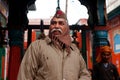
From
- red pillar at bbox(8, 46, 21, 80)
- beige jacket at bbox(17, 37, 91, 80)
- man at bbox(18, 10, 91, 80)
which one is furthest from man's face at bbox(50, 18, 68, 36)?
red pillar at bbox(8, 46, 21, 80)

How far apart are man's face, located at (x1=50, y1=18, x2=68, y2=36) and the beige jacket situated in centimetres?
11

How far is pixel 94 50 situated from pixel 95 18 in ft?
2.42

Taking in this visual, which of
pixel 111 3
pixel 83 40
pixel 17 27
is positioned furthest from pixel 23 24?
pixel 111 3

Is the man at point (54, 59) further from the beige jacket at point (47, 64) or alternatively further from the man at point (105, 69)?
the man at point (105, 69)

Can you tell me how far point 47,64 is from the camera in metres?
2.64

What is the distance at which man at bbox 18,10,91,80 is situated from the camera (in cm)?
262

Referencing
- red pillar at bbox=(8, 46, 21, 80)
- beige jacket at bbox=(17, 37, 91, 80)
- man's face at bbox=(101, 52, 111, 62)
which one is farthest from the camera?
Result: red pillar at bbox=(8, 46, 21, 80)

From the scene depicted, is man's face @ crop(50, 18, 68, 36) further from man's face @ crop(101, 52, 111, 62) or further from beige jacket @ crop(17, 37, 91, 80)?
man's face @ crop(101, 52, 111, 62)

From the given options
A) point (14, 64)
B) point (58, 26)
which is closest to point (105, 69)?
point (58, 26)

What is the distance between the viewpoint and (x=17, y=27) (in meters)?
5.93

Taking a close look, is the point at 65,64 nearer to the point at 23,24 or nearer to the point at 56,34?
the point at 56,34

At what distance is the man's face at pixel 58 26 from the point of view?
276 cm

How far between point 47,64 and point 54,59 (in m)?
0.08

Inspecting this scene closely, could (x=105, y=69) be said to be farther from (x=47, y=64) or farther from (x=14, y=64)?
(x=14, y=64)
